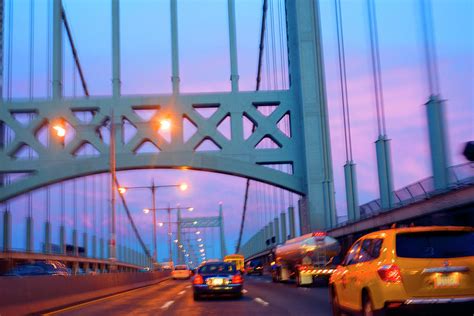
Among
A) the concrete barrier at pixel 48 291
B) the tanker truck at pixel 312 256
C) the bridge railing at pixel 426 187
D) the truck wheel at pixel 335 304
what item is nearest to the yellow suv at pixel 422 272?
the truck wheel at pixel 335 304

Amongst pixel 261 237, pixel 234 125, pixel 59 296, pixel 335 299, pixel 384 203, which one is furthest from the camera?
pixel 261 237

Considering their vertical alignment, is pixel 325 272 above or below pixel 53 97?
below

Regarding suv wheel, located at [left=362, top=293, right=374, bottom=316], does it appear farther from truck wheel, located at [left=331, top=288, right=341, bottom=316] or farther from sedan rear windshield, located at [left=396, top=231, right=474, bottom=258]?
truck wheel, located at [left=331, top=288, right=341, bottom=316]

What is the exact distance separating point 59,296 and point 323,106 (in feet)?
85.7

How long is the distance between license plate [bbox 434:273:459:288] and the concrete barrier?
9954 millimetres

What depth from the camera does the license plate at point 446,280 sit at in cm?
921

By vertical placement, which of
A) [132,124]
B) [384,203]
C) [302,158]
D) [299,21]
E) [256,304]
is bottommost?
[256,304]

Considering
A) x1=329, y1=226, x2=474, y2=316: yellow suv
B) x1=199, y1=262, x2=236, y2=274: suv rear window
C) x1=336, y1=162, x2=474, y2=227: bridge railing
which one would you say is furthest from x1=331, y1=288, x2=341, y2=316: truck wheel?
x1=199, y1=262, x2=236, y2=274: suv rear window

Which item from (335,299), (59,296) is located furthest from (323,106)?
(335,299)

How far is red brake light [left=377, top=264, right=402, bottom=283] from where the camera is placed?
923 cm

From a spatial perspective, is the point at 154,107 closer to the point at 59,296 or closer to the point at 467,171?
the point at 59,296

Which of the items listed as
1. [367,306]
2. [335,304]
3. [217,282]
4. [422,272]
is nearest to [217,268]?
[217,282]

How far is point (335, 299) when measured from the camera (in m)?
12.6

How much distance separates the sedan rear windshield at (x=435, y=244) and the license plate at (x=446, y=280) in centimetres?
31
